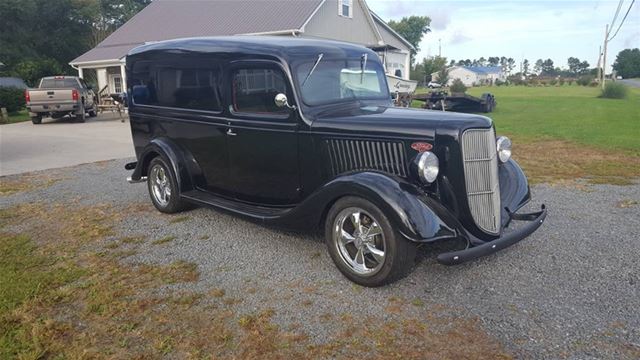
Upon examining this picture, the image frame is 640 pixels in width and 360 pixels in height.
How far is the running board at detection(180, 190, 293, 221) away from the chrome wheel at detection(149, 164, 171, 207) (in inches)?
22.0

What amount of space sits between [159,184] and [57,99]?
48.4ft

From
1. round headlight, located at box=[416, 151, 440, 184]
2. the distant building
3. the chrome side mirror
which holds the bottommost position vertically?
round headlight, located at box=[416, 151, 440, 184]

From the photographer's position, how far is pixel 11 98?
2266cm

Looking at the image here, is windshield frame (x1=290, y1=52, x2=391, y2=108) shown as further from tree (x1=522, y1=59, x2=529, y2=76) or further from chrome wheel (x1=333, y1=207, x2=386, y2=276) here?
tree (x1=522, y1=59, x2=529, y2=76)

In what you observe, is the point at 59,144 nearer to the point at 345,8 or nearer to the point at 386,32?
the point at 345,8

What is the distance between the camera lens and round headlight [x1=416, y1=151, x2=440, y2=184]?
3650mm

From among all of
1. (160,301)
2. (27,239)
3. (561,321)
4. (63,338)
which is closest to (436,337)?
(561,321)

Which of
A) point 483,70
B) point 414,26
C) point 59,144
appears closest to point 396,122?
point 59,144

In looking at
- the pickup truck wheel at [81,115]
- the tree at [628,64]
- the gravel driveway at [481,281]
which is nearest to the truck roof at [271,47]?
the gravel driveway at [481,281]

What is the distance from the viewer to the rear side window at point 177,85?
5.05m

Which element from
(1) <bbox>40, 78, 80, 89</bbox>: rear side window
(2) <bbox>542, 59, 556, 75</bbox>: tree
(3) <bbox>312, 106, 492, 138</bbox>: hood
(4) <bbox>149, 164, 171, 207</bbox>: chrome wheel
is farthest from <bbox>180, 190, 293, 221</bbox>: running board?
(2) <bbox>542, 59, 556, 75</bbox>: tree

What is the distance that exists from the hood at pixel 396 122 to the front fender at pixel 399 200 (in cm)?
40

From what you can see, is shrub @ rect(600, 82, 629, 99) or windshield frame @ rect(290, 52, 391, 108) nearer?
windshield frame @ rect(290, 52, 391, 108)

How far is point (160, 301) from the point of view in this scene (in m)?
3.63
